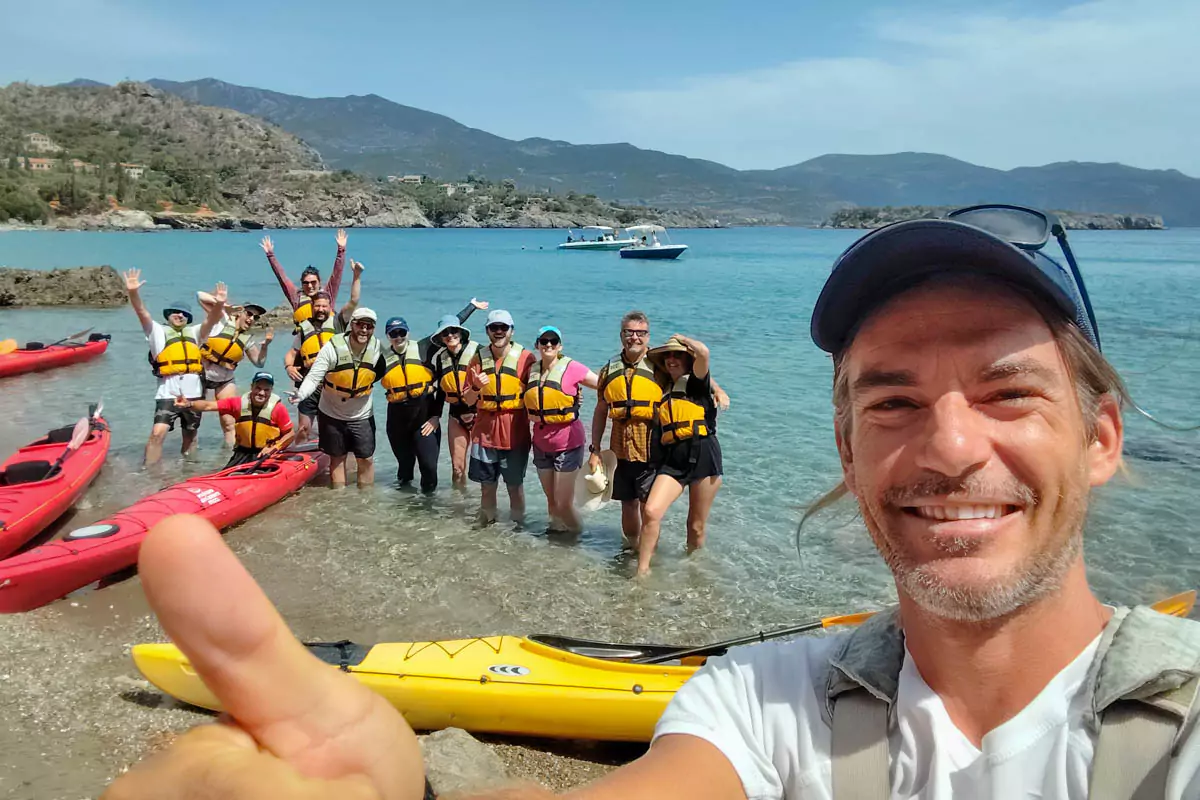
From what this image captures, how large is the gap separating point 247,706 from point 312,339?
9525 millimetres

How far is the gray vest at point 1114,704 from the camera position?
3.84 ft

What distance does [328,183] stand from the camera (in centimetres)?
14288

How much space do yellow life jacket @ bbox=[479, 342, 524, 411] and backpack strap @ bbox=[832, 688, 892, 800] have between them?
262 inches

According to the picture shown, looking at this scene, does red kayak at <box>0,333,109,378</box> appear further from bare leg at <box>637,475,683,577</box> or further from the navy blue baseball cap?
the navy blue baseball cap

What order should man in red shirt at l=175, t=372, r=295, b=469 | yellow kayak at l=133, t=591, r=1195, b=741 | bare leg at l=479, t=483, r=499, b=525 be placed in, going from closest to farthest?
1. yellow kayak at l=133, t=591, r=1195, b=741
2. bare leg at l=479, t=483, r=499, b=525
3. man in red shirt at l=175, t=372, r=295, b=469

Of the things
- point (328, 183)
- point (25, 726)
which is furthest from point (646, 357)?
point (328, 183)

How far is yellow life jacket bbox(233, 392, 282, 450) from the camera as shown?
955 centimetres

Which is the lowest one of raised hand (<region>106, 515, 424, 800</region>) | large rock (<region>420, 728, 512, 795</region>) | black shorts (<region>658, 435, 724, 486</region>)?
large rock (<region>420, 728, 512, 795</region>)

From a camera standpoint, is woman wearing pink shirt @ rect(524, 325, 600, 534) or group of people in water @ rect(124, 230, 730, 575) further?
woman wearing pink shirt @ rect(524, 325, 600, 534)

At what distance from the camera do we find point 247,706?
0.79m

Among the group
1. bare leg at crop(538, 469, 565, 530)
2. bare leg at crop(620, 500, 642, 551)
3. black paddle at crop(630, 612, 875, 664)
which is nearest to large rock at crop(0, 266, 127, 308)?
bare leg at crop(538, 469, 565, 530)

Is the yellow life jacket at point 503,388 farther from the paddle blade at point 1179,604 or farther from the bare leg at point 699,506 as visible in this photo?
the paddle blade at point 1179,604

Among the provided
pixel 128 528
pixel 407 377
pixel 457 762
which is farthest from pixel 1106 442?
pixel 407 377

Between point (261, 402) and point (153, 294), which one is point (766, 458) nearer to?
point (261, 402)
